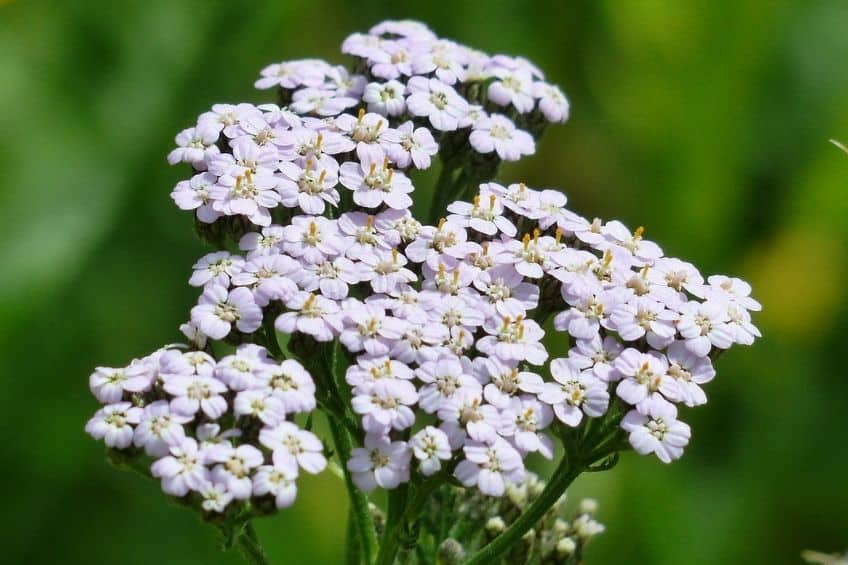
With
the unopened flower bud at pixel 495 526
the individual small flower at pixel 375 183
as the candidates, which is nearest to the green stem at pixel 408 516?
the unopened flower bud at pixel 495 526

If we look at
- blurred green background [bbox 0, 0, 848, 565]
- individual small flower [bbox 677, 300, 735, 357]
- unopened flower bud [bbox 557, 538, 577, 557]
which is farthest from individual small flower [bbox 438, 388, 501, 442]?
blurred green background [bbox 0, 0, 848, 565]

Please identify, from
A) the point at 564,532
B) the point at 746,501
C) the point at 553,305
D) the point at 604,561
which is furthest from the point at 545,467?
the point at 553,305

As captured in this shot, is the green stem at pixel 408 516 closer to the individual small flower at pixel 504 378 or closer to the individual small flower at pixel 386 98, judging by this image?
the individual small flower at pixel 504 378

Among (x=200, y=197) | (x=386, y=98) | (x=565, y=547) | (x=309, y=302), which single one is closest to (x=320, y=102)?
(x=386, y=98)

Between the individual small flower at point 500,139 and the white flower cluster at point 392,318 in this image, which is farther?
the individual small flower at point 500,139

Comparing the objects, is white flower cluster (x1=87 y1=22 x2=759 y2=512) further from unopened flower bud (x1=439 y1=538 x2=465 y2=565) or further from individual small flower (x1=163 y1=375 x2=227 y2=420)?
unopened flower bud (x1=439 y1=538 x2=465 y2=565)

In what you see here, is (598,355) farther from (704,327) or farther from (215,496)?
(215,496)
